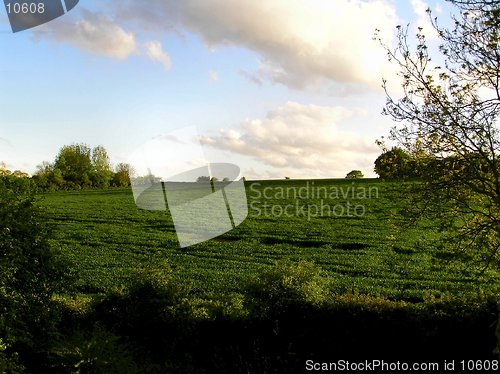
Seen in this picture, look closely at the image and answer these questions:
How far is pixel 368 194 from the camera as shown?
51.0m

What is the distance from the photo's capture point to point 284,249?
3088 centimetres

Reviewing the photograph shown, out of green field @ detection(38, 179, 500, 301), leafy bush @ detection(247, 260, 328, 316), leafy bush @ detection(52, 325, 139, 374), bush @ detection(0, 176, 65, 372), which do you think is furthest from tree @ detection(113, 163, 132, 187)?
leafy bush @ detection(52, 325, 139, 374)

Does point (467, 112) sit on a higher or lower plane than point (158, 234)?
higher

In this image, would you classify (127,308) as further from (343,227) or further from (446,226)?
(343,227)

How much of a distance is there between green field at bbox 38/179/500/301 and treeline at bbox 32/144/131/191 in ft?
134

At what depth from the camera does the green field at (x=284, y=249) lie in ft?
71.1

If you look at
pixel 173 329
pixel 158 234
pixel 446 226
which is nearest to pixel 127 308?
pixel 173 329

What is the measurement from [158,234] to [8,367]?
26790mm

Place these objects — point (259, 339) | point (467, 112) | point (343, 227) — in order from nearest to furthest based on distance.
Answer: point (259, 339) < point (467, 112) < point (343, 227)

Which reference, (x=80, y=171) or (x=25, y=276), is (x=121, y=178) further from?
(x=25, y=276)

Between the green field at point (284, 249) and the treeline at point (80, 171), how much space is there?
4090 cm

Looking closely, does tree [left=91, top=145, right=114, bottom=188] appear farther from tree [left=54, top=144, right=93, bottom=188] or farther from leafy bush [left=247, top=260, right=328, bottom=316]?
leafy bush [left=247, top=260, right=328, bottom=316]

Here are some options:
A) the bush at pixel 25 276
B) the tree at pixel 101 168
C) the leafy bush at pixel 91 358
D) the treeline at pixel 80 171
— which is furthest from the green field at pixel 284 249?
the tree at pixel 101 168

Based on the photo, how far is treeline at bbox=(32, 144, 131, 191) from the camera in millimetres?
89562
